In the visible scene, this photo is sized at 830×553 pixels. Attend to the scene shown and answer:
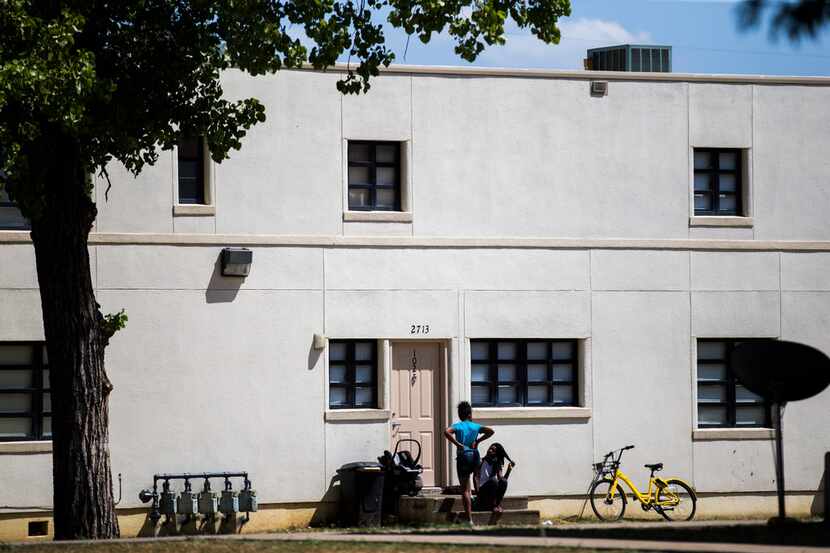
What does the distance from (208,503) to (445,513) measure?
11.5 feet

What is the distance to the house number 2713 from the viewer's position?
2281cm

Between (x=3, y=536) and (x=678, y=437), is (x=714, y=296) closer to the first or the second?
(x=678, y=437)

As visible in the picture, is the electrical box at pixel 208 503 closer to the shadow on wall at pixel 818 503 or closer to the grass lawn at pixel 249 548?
the grass lawn at pixel 249 548

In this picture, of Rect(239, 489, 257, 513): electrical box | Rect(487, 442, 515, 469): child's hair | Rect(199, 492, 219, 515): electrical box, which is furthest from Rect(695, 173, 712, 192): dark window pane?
Rect(199, 492, 219, 515): electrical box

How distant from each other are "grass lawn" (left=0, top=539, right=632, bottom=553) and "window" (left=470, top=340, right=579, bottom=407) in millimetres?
8024

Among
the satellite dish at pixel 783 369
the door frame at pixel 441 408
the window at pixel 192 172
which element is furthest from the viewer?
Answer: the door frame at pixel 441 408

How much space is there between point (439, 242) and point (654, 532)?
7835 mm

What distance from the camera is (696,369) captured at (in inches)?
945

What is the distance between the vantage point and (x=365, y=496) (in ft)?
71.7

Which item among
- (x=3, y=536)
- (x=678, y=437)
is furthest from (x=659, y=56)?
(x=3, y=536)

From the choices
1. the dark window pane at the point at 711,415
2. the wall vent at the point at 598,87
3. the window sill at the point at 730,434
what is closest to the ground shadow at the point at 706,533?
the window sill at the point at 730,434

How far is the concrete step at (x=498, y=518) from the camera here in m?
21.6

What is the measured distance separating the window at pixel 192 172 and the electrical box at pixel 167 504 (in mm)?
4401

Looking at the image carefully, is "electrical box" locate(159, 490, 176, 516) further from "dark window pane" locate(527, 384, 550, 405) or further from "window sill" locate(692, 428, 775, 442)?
"window sill" locate(692, 428, 775, 442)
